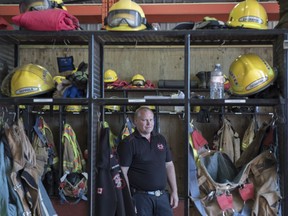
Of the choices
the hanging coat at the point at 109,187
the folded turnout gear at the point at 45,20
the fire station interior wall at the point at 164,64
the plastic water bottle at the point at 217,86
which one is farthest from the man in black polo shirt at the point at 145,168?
the fire station interior wall at the point at 164,64

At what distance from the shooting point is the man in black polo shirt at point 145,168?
420cm

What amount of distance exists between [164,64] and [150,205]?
184 inches

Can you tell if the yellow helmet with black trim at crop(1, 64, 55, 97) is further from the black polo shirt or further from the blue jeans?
the blue jeans

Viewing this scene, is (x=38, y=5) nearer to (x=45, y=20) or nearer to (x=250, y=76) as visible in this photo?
(x=45, y=20)

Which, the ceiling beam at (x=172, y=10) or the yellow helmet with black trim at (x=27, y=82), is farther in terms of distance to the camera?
the ceiling beam at (x=172, y=10)

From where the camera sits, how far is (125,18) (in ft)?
11.3

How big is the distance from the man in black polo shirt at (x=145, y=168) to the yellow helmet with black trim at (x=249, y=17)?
1.43 meters

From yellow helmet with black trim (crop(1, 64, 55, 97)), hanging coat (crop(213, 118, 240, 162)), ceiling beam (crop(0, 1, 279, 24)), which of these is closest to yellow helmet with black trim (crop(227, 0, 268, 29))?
yellow helmet with black trim (crop(1, 64, 55, 97))

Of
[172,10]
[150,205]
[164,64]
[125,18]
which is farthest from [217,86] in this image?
[164,64]

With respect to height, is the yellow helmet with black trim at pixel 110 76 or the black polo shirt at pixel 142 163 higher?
the yellow helmet with black trim at pixel 110 76

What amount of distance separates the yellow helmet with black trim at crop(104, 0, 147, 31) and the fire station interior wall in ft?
15.2

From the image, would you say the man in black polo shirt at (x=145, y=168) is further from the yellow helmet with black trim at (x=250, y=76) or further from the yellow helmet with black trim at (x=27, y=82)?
the yellow helmet with black trim at (x=250, y=76)

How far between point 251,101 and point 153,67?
17.1 ft

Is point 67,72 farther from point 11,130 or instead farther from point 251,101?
point 251,101
